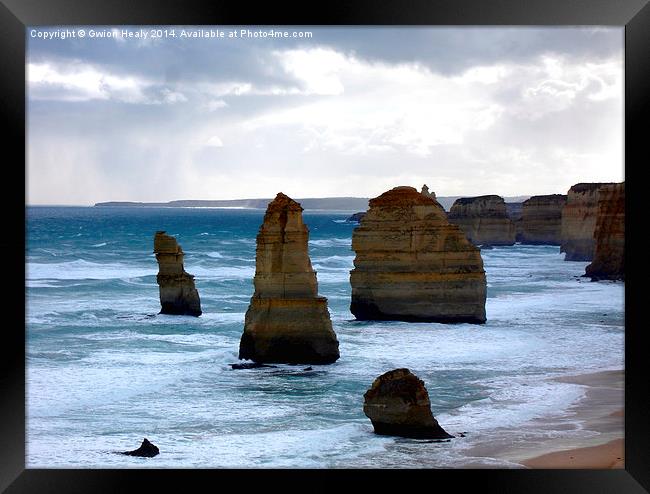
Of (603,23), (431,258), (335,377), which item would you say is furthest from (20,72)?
(431,258)

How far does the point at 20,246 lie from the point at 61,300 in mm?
19568

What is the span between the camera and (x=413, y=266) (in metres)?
25.7

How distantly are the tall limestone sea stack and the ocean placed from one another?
1.40 feet

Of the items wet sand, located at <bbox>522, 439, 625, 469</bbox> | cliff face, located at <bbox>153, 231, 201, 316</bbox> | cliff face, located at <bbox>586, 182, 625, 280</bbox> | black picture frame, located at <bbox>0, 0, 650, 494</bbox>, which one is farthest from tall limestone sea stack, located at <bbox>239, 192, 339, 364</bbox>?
cliff face, located at <bbox>586, 182, 625, 280</bbox>

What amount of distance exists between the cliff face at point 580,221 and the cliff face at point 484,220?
7.36 meters

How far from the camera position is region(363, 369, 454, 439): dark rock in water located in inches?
534

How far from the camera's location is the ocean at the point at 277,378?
14.1 metres

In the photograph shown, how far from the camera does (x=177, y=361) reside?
20.6 meters

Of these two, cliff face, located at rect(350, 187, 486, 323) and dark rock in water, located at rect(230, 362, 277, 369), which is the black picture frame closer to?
dark rock in water, located at rect(230, 362, 277, 369)

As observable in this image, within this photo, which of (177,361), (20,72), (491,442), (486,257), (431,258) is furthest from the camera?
(486,257)

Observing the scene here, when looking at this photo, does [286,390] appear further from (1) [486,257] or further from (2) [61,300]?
(1) [486,257]

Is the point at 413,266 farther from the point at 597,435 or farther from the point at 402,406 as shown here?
the point at 402,406

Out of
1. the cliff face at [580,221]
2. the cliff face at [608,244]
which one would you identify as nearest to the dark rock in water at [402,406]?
the cliff face at [608,244]

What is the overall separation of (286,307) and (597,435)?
6760 millimetres
